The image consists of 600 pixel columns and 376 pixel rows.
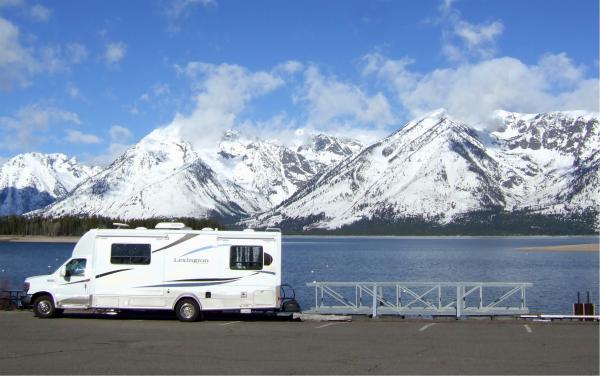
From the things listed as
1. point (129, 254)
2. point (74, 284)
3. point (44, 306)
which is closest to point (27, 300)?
point (44, 306)

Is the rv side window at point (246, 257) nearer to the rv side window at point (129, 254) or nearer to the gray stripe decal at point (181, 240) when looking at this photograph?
the gray stripe decal at point (181, 240)

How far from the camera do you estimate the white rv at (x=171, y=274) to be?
32.6m

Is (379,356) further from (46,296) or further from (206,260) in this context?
(46,296)

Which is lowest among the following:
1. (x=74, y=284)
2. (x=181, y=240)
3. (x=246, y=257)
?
(x=74, y=284)

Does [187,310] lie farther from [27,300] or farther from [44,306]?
[27,300]

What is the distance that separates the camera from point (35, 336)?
26.7 m

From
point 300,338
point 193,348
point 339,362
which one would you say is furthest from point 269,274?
point 339,362

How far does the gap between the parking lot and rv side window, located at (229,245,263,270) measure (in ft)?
7.79

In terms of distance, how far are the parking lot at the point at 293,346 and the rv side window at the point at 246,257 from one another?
2.38 metres

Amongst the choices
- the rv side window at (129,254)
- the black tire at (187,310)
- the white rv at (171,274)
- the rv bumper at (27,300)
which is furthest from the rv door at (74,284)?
the black tire at (187,310)

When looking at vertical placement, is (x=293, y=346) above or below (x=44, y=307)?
below

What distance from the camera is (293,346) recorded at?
2484cm

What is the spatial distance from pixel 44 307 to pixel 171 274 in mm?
5862

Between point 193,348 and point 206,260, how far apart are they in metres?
9.10
